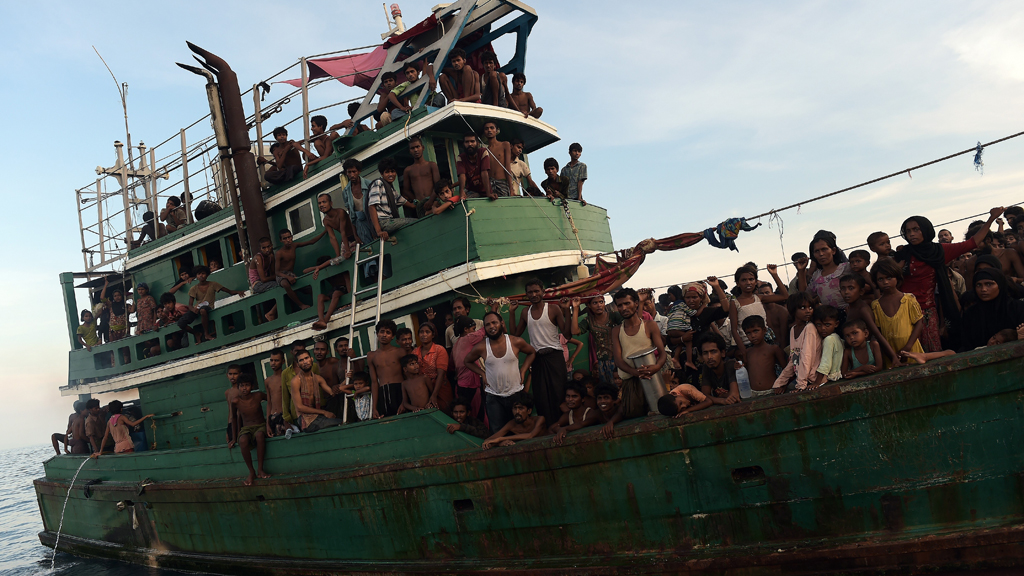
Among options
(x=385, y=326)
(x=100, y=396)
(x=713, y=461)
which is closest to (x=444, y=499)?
(x=385, y=326)

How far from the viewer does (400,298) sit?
7820 millimetres

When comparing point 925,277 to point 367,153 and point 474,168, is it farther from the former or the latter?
point 367,153

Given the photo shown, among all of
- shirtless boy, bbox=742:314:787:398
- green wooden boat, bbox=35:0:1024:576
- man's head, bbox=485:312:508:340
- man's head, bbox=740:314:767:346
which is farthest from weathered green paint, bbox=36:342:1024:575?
man's head, bbox=485:312:508:340

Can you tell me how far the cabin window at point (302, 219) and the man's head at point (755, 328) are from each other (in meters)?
6.28

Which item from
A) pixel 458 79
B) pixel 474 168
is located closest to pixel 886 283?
pixel 474 168

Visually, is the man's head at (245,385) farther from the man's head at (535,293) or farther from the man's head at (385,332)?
the man's head at (535,293)

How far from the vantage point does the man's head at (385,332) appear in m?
7.21

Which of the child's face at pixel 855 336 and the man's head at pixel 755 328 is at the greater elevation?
the man's head at pixel 755 328

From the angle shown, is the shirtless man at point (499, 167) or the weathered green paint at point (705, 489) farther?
the shirtless man at point (499, 167)

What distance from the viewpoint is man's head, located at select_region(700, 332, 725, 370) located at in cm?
543

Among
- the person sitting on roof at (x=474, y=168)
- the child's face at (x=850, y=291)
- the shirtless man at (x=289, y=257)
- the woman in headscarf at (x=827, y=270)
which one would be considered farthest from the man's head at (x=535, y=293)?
the shirtless man at (x=289, y=257)

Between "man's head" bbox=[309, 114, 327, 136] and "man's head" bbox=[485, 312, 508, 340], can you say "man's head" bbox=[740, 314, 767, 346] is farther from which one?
"man's head" bbox=[309, 114, 327, 136]

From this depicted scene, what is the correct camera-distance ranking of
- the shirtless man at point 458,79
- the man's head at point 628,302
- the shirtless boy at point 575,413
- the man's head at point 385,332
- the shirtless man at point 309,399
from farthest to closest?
the shirtless man at point 458,79 → the shirtless man at point 309,399 → the man's head at point 385,332 → the shirtless boy at point 575,413 → the man's head at point 628,302

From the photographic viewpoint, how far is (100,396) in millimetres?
11789
